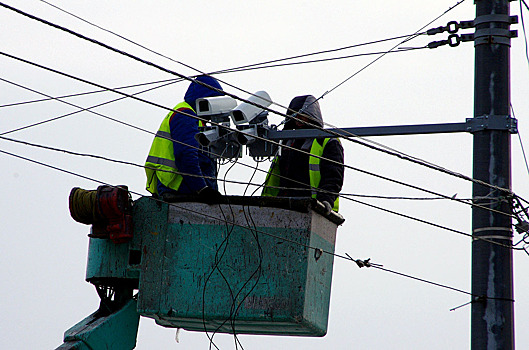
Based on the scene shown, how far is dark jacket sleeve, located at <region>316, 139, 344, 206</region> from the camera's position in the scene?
9.19 m

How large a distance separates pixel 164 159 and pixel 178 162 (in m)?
0.13

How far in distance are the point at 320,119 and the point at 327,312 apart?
1867mm

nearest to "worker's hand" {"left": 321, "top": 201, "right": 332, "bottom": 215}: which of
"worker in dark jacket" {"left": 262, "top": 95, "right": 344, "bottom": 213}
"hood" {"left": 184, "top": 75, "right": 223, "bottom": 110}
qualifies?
"worker in dark jacket" {"left": 262, "top": 95, "right": 344, "bottom": 213}

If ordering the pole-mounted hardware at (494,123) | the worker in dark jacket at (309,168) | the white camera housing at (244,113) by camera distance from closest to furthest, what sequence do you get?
the pole-mounted hardware at (494,123) < the white camera housing at (244,113) < the worker in dark jacket at (309,168)

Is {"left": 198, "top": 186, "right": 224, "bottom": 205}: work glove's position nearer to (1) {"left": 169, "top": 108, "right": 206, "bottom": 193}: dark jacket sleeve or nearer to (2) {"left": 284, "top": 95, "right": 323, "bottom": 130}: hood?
(1) {"left": 169, "top": 108, "right": 206, "bottom": 193}: dark jacket sleeve

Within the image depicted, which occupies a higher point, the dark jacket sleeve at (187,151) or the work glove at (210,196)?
the dark jacket sleeve at (187,151)

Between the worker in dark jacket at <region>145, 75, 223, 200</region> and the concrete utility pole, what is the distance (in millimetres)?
2220

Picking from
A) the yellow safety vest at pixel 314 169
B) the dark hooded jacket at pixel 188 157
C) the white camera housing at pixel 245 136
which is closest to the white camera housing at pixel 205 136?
the dark hooded jacket at pixel 188 157

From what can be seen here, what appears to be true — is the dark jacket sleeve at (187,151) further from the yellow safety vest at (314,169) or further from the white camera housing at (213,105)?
the yellow safety vest at (314,169)

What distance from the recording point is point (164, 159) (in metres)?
9.13

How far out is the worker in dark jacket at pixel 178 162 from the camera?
9.02 m

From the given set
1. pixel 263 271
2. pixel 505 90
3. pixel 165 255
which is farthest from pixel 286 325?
pixel 505 90

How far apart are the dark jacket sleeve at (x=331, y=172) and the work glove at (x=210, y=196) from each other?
3.01 ft

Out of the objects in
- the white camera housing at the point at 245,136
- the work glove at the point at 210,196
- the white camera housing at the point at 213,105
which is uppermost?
the white camera housing at the point at 213,105
